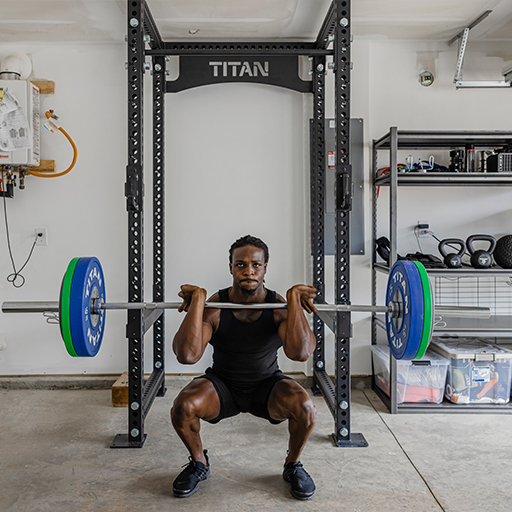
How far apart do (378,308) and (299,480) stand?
0.82 m

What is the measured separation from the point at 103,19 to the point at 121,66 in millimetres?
399

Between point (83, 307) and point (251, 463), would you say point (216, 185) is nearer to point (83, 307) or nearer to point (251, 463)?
point (83, 307)

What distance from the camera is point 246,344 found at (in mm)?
2184

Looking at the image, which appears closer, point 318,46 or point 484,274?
point 484,274

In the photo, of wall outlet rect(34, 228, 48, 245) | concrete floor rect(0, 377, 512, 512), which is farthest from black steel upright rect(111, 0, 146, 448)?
wall outlet rect(34, 228, 48, 245)

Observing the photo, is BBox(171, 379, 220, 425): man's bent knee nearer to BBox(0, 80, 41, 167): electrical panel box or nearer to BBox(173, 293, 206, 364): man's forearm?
BBox(173, 293, 206, 364): man's forearm

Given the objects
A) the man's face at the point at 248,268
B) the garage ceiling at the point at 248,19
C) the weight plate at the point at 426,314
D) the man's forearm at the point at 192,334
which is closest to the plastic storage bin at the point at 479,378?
the weight plate at the point at 426,314

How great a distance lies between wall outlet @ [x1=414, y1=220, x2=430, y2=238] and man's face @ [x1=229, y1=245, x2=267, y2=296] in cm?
157

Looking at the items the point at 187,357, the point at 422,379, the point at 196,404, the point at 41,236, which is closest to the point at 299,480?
the point at 196,404

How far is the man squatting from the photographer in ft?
6.51

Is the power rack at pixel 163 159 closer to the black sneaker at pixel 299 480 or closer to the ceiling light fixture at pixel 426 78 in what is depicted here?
the black sneaker at pixel 299 480

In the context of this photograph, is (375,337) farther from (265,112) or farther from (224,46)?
(224,46)

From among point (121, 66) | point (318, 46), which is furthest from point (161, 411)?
point (318, 46)

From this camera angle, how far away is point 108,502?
1.92m
